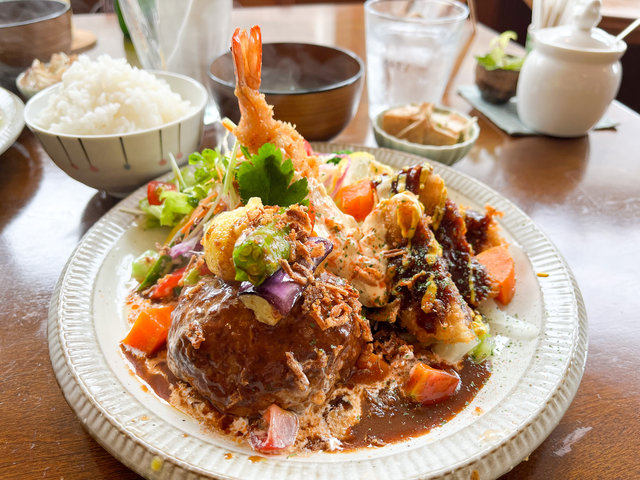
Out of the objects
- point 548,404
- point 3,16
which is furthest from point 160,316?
point 3,16

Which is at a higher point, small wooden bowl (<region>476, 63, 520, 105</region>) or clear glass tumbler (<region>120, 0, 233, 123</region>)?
clear glass tumbler (<region>120, 0, 233, 123</region>)

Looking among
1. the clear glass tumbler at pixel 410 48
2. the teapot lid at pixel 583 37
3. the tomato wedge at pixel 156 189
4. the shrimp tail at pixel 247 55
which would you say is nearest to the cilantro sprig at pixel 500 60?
the clear glass tumbler at pixel 410 48

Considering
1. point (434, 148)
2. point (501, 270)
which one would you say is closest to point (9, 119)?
point (434, 148)

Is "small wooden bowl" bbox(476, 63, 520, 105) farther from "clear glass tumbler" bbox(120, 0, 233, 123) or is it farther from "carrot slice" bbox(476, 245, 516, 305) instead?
"carrot slice" bbox(476, 245, 516, 305)

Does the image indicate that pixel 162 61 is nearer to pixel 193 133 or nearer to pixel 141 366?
pixel 193 133

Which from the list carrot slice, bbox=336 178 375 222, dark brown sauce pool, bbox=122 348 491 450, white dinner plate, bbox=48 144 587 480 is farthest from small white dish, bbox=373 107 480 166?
dark brown sauce pool, bbox=122 348 491 450
